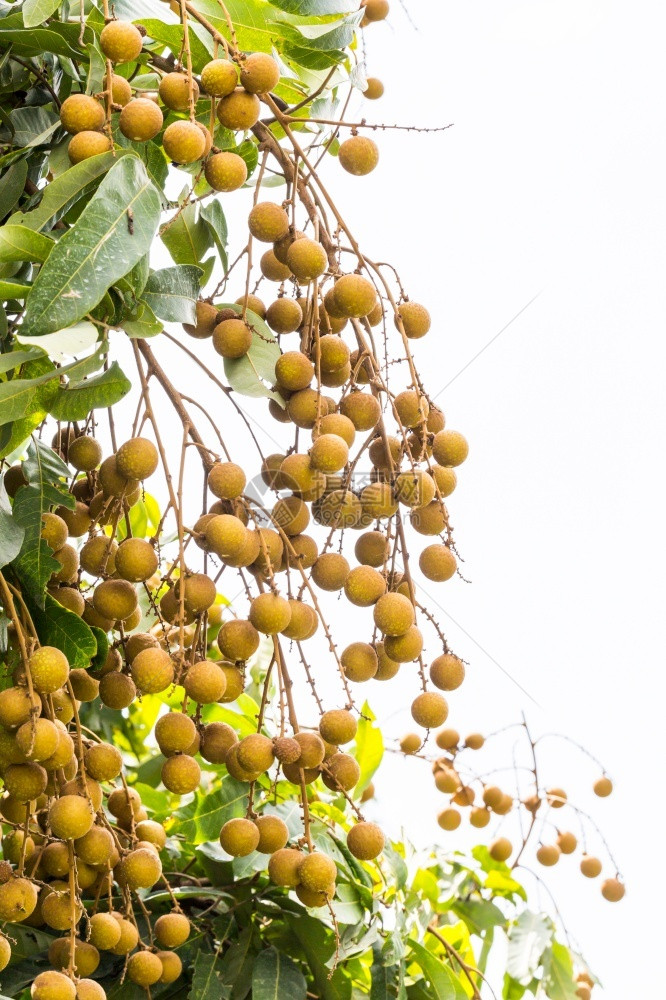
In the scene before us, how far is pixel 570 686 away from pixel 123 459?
1.20 m

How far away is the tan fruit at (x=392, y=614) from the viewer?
0.68 m

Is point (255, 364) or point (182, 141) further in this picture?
point (255, 364)

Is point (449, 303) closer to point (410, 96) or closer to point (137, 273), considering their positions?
point (410, 96)

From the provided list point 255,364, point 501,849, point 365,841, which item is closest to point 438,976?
point 365,841

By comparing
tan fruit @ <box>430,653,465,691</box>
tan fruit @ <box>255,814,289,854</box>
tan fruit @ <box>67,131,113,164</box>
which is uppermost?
tan fruit @ <box>67,131,113,164</box>

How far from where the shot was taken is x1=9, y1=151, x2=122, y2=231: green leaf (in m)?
0.59

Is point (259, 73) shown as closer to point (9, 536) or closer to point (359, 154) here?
point (359, 154)

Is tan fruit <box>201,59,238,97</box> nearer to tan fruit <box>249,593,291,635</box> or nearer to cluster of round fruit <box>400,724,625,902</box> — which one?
tan fruit <box>249,593,291,635</box>

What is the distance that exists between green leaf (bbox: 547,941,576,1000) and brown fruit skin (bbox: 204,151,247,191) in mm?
978

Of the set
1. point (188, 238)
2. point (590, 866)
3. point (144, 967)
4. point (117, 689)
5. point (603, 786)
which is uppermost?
point (188, 238)

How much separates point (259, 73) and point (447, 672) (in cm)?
43

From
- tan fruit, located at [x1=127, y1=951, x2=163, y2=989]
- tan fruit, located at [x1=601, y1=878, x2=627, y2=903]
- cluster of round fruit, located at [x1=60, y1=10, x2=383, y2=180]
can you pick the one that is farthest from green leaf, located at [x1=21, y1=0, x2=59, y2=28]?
tan fruit, located at [x1=601, y1=878, x2=627, y2=903]

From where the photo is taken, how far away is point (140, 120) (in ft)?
1.91

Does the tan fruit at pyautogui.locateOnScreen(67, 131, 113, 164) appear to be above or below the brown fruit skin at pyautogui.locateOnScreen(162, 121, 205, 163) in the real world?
below
